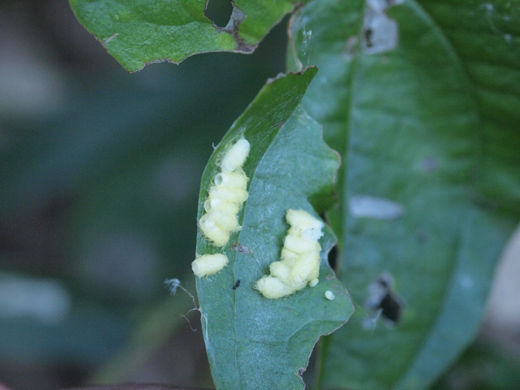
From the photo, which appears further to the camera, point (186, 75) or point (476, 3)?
point (186, 75)

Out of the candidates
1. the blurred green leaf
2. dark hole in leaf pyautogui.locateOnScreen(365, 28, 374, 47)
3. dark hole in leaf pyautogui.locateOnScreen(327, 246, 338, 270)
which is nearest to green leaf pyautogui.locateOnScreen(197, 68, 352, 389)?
dark hole in leaf pyautogui.locateOnScreen(327, 246, 338, 270)

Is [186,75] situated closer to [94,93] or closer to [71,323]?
[94,93]

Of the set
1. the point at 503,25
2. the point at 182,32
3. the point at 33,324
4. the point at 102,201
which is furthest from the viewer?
the point at 102,201

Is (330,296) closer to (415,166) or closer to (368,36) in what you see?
(415,166)

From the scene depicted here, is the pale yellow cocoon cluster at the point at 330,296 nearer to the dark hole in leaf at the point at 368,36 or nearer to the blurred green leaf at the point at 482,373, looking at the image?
the dark hole in leaf at the point at 368,36

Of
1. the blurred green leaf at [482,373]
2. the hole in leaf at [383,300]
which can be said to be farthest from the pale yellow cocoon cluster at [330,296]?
the blurred green leaf at [482,373]

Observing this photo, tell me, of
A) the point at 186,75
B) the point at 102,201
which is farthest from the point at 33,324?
the point at 186,75
